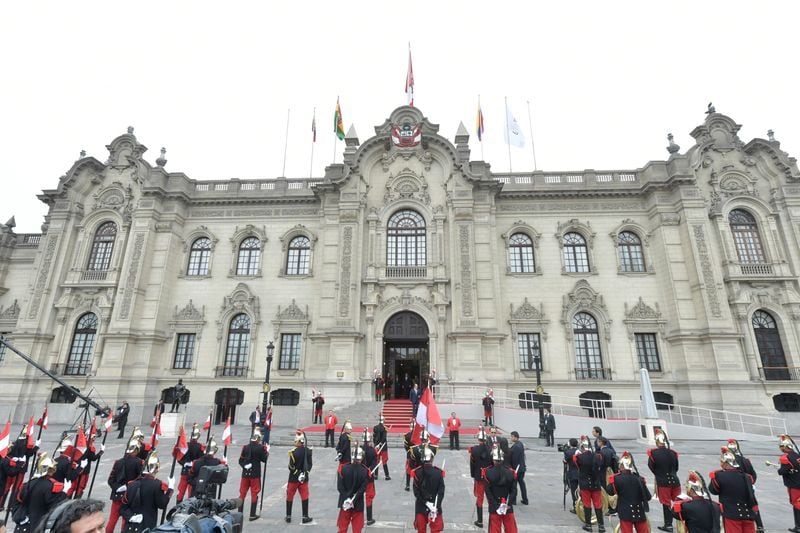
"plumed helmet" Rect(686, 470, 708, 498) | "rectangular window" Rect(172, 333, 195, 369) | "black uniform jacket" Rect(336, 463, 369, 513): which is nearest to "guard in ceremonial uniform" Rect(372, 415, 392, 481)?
"black uniform jacket" Rect(336, 463, 369, 513)

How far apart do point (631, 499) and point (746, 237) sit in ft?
83.8

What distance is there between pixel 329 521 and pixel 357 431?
10.3m

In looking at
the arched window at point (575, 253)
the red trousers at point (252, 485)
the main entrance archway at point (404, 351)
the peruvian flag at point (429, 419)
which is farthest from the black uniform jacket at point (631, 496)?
the arched window at point (575, 253)

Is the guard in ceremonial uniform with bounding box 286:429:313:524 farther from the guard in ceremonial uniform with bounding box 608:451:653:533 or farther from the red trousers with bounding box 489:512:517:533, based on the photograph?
the guard in ceremonial uniform with bounding box 608:451:653:533

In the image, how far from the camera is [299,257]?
26.5 meters

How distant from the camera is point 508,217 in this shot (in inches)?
1037

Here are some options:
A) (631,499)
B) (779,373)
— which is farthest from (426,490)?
(779,373)

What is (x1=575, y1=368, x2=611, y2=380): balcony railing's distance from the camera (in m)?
23.0

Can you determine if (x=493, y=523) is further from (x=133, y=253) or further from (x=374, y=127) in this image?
(x=133, y=253)

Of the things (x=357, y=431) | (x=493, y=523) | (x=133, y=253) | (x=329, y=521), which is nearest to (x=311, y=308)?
(x=357, y=431)

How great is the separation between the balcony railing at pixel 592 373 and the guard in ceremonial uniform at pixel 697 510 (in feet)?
61.8

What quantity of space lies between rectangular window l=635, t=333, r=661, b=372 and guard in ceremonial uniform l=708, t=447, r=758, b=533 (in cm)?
1887

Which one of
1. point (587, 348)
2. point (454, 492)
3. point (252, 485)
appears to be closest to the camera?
point (252, 485)

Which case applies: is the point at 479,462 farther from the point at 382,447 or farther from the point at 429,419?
the point at 382,447
